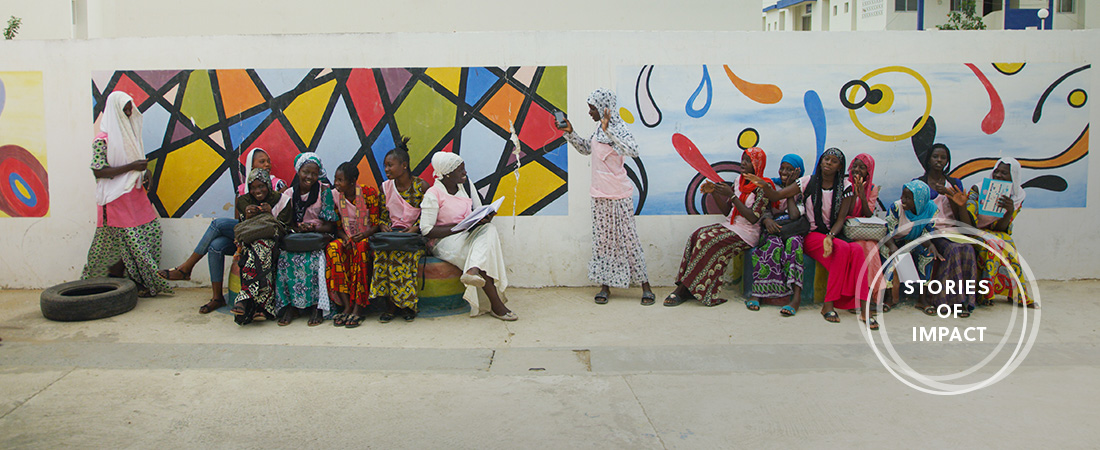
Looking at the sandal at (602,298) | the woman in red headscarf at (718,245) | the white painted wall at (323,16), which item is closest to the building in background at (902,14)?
the white painted wall at (323,16)

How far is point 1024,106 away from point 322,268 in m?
6.31

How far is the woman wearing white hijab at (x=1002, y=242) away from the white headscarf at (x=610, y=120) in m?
2.86

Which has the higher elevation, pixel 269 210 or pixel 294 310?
pixel 269 210

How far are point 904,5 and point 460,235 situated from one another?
26.6 meters

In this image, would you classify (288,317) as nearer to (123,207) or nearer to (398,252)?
(398,252)

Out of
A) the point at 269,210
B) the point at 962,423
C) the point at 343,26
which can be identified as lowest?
the point at 962,423

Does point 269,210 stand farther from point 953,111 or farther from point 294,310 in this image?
point 953,111

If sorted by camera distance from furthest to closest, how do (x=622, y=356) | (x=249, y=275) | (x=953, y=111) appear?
(x=953, y=111) < (x=249, y=275) < (x=622, y=356)

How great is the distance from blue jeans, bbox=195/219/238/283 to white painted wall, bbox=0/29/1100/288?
0.78 metres

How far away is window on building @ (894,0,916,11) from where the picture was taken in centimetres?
2657

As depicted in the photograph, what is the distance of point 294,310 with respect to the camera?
5414mm

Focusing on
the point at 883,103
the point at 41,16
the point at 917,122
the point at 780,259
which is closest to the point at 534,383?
the point at 780,259

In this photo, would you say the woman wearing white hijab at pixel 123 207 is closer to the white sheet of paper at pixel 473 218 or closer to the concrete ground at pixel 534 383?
the concrete ground at pixel 534 383

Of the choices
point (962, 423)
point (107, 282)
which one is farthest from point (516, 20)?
point (962, 423)
